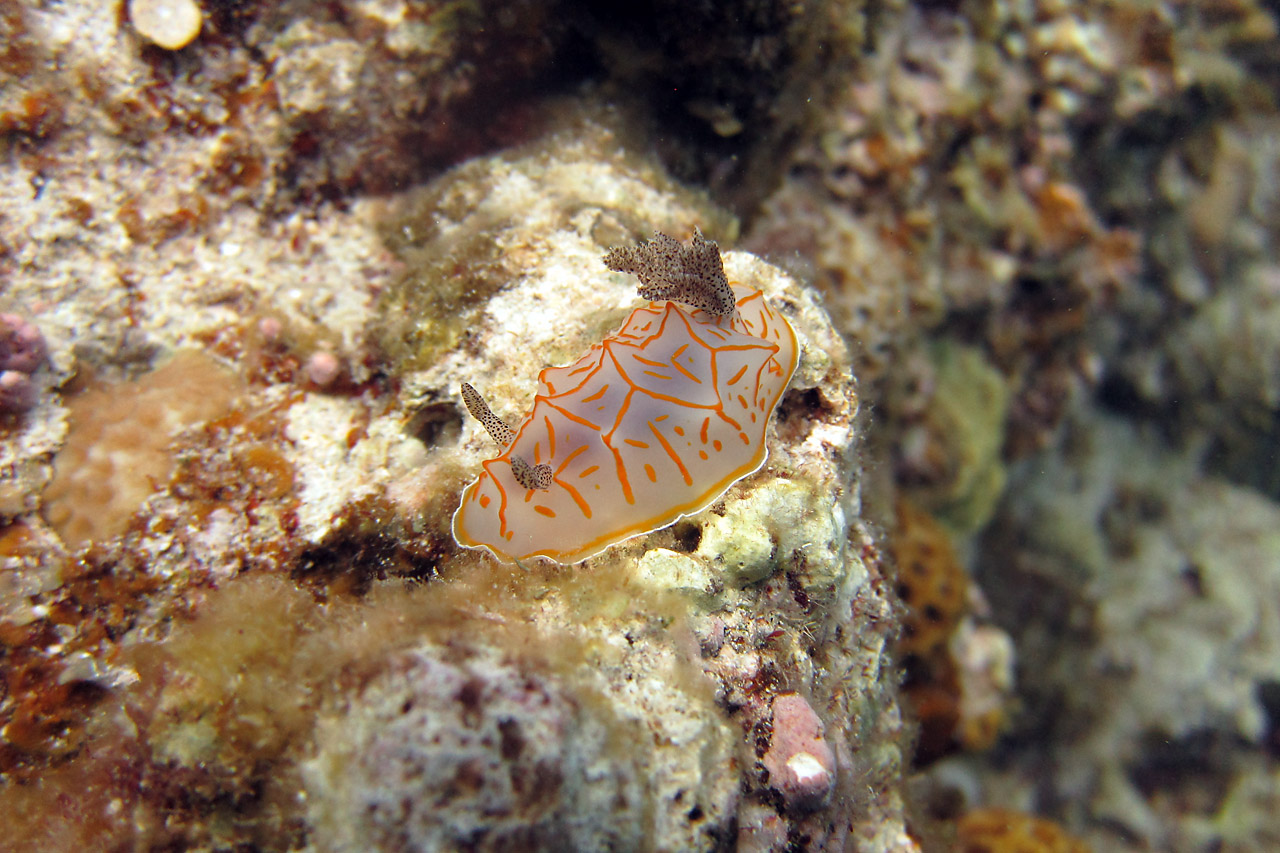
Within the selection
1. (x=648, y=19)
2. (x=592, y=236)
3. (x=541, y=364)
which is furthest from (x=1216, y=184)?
(x=541, y=364)

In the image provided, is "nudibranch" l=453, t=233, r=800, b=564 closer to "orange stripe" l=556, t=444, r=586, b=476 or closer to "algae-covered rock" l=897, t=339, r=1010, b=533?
"orange stripe" l=556, t=444, r=586, b=476

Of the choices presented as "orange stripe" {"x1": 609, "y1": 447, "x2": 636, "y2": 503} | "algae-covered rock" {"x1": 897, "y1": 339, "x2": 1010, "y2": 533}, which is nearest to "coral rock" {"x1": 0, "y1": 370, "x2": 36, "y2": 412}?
"orange stripe" {"x1": 609, "y1": 447, "x2": 636, "y2": 503}

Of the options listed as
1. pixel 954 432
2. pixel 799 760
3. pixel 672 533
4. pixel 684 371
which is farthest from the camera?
pixel 954 432

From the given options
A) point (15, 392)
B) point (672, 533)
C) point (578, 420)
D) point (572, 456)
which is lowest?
point (15, 392)

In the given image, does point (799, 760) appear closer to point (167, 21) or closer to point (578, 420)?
point (578, 420)

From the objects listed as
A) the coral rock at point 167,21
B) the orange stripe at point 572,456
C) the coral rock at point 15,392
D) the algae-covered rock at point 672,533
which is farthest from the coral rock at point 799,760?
the coral rock at point 167,21

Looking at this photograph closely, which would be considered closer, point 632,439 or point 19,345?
point 632,439

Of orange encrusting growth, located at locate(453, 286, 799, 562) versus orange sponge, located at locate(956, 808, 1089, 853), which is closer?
orange encrusting growth, located at locate(453, 286, 799, 562)

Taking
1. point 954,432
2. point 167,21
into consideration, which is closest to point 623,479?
point 167,21
